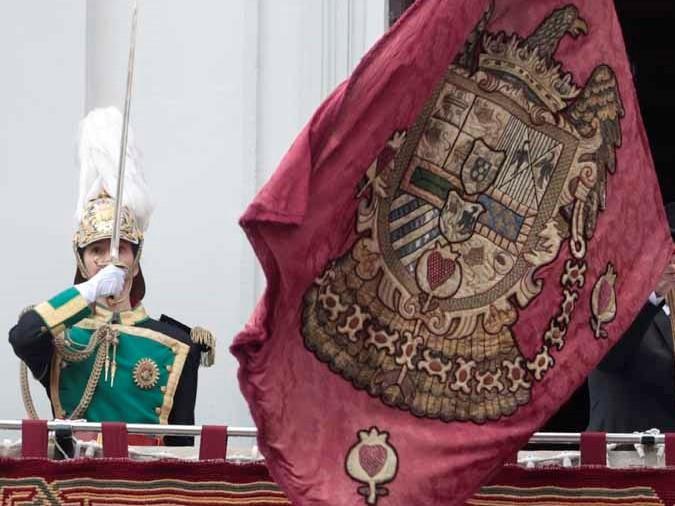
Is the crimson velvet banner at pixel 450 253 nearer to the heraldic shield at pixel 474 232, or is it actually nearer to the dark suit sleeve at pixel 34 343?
the heraldic shield at pixel 474 232

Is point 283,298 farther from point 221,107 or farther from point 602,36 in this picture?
point 221,107

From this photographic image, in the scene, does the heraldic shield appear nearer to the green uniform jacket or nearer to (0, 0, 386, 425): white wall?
the green uniform jacket

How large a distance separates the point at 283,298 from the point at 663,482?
1.35 m

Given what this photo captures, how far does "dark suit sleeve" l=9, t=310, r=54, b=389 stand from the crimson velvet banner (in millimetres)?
1849

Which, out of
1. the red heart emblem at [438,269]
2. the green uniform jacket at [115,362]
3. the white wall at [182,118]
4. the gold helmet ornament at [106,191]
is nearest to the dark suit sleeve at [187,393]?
the green uniform jacket at [115,362]

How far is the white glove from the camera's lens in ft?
26.9

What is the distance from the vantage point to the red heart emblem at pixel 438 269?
654 cm

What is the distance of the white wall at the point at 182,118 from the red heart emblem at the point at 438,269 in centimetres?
307

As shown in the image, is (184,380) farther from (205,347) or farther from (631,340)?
(631,340)

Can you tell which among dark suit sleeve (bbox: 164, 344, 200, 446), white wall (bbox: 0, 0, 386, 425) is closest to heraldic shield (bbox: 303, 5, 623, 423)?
dark suit sleeve (bbox: 164, 344, 200, 446)

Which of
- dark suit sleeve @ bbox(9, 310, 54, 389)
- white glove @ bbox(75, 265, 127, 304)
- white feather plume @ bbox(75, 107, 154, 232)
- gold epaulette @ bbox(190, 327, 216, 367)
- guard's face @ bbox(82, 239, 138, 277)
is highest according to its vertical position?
white feather plume @ bbox(75, 107, 154, 232)

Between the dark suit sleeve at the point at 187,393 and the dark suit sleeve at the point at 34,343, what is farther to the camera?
the dark suit sleeve at the point at 187,393

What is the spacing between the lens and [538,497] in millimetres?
6984

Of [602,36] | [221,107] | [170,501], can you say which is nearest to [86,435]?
[170,501]
